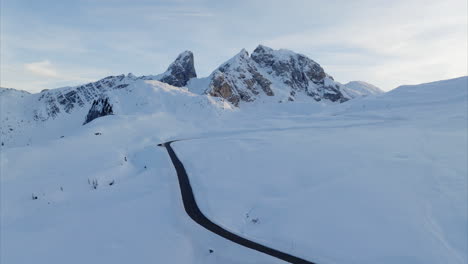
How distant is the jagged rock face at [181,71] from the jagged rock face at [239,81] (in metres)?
21.0

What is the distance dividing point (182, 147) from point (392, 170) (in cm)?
2029

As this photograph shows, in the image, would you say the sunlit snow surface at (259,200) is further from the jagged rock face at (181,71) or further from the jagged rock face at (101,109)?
the jagged rock face at (181,71)

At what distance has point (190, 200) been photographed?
50.0 feet

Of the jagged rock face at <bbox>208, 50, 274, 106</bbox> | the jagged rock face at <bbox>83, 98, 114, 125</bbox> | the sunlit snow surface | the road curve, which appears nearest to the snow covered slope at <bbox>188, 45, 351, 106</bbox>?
the jagged rock face at <bbox>208, 50, 274, 106</bbox>

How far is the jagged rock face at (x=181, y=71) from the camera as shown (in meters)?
145

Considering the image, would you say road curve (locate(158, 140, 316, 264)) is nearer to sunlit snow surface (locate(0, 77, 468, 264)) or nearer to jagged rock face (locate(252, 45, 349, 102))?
sunlit snow surface (locate(0, 77, 468, 264))

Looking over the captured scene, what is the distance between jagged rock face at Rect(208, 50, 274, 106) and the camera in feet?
363

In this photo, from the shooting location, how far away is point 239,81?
124438mm

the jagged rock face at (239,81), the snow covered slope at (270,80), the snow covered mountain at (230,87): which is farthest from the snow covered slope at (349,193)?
the snow covered mountain at (230,87)

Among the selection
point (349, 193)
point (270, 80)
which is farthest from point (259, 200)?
point (270, 80)

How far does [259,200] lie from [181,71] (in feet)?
464

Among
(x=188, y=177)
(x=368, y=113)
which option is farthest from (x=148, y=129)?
(x=368, y=113)

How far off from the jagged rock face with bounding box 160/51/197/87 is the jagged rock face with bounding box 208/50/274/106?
21.0 m

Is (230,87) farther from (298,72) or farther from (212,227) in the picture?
(212,227)
